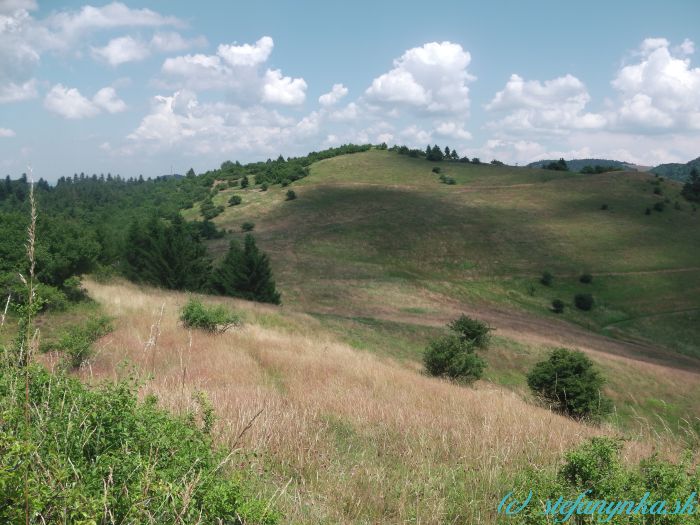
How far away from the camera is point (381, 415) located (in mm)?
6473

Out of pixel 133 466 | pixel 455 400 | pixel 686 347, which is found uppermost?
pixel 133 466

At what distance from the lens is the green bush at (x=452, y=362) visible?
16.8 meters

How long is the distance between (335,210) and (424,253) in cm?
2215

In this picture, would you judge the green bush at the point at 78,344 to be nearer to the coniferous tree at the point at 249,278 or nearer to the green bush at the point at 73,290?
the green bush at the point at 73,290

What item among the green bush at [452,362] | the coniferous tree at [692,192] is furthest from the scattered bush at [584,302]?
the coniferous tree at [692,192]

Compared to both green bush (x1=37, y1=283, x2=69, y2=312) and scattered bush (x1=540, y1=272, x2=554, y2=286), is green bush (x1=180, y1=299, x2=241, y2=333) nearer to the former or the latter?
green bush (x1=37, y1=283, x2=69, y2=312)

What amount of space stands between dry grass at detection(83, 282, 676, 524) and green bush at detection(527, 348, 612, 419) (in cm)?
747

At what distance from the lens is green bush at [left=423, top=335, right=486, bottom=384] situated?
1683cm

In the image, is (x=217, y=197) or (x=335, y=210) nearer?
(x=335, y=210)

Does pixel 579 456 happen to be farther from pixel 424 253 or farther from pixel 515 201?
pixel 515 201

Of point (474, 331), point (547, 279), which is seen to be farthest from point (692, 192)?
point (474, 331)

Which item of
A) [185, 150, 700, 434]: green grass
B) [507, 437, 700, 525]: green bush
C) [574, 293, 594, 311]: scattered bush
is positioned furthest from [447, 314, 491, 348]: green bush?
[574, 293, 594, 311]: scattered bush

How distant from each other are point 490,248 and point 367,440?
2229 inches

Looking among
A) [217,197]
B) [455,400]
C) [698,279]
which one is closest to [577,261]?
[698,279]
